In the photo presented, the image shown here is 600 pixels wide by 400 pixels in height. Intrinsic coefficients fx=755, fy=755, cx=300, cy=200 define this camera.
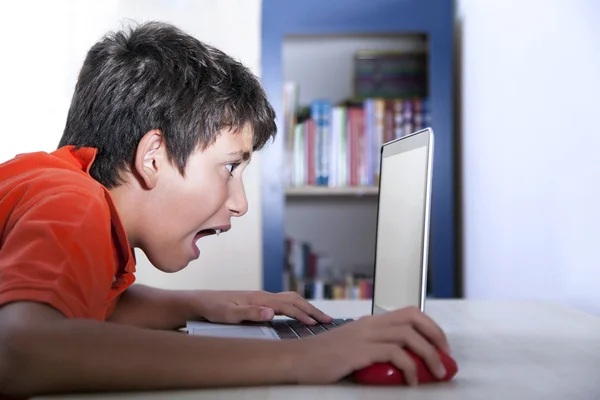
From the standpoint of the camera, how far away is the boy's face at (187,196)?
3.53 feet

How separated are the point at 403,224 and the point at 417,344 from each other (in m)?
0.35

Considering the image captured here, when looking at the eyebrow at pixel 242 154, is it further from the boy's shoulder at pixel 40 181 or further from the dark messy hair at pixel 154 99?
the boy's shoulder at pixel 40 181

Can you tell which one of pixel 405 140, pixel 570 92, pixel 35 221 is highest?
pixel 570 92

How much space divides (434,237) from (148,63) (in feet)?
4.21

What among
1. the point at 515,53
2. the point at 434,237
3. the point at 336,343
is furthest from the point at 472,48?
the point at 336,343

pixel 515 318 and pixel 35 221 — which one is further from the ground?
pixel 35 221

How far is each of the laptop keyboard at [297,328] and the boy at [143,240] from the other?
0.02 m

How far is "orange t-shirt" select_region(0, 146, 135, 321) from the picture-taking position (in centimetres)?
67

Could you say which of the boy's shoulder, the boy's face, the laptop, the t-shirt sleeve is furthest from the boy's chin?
the t-shirt sleeve

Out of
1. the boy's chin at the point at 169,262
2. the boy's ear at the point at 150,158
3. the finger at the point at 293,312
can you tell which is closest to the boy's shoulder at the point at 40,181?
the boy's ear at the point at 150,158

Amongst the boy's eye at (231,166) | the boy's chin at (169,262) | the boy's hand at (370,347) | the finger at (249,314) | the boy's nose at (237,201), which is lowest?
the finger at (249,314)

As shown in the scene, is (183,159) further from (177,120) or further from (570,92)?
(570,92)

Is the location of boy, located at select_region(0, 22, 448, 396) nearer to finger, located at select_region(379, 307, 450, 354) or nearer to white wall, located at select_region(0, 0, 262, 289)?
finger, located at select_region(379, 307, 450, 354)

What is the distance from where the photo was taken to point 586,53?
1.26m
